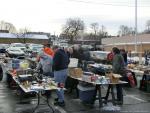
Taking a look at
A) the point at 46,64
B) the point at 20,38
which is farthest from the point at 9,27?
the point at 46,64

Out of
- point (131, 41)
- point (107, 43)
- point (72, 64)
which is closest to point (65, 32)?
point (107, 43)

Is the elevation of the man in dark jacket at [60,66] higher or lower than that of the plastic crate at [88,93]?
higher

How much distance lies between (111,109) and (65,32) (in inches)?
3684

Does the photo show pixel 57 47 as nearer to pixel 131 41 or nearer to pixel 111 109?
pixel 111 109

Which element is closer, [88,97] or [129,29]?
[88,97]

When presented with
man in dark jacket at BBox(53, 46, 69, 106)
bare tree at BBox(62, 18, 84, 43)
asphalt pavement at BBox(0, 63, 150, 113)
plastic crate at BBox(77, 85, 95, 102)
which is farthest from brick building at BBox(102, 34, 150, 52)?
man in dark jacket at BBox(53, 46, 69, 106)

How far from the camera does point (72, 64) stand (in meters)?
16.2

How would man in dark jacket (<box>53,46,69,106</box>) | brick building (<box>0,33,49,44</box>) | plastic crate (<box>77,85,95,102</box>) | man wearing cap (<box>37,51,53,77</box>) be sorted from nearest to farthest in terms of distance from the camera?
man in dark jacket (<box>53,46,69,106</box>)
plastic crate (<box>77,85,95,102</box>)
man wearing cap (<box>37,51,53,77</box>)
brick building (<box>0,33,49,44</box>)

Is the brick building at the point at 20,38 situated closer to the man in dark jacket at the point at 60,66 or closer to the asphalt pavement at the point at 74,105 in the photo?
the asphalt pavement at the point at 74,105

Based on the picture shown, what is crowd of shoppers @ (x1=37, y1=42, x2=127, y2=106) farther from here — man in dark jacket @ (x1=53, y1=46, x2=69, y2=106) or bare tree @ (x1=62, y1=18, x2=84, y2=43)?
bare tree @ (x1=62, y1=18, x2=84, y2=43)

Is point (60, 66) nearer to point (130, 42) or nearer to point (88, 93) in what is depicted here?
point (88, 93)

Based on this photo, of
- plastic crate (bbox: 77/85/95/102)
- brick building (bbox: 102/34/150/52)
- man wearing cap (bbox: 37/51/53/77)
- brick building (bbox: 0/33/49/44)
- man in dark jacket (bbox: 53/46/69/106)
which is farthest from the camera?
brick building (bbox: 0/33/49/44)

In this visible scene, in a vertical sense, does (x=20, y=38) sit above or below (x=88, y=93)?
above

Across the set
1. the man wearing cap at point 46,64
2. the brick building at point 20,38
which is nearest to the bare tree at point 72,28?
the brick building at point 20,38
